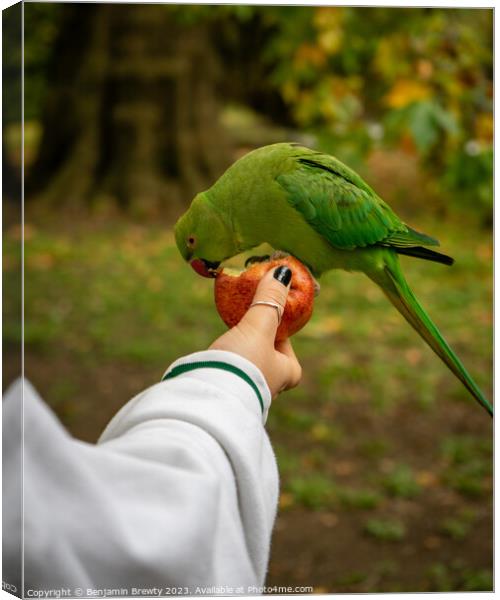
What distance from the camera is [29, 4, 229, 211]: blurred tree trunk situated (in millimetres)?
4332

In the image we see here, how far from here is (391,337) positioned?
15.0 ft

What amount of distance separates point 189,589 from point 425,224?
3.18 metres

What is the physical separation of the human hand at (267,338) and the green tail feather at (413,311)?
360 mm

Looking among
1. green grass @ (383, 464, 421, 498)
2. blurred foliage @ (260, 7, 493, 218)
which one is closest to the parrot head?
blurred foliage @ (260, 7, 493, 218)

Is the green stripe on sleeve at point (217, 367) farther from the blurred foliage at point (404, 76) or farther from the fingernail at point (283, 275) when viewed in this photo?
the blurred foliage at point (404, 76)

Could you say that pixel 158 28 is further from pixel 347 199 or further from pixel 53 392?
pixel 347 199

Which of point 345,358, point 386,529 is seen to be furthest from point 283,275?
point 345,358

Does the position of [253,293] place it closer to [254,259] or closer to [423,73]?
[254,259]

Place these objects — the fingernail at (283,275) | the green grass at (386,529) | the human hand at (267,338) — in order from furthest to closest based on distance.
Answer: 1. the green grass at (386,529)
2. the fingernail at (283,275)
3. the human hand at (267,338)

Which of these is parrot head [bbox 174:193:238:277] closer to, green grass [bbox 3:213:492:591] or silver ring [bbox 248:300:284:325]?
silver ring [bbox 248:300:284:325]

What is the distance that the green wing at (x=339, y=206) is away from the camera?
1.91m

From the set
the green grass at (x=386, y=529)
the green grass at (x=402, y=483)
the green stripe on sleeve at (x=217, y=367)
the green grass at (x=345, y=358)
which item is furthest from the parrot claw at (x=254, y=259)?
the green grass at (x=402, y=483)

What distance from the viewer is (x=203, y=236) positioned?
6.09 feet

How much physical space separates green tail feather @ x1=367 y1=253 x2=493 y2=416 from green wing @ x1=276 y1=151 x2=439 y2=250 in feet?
0.25
